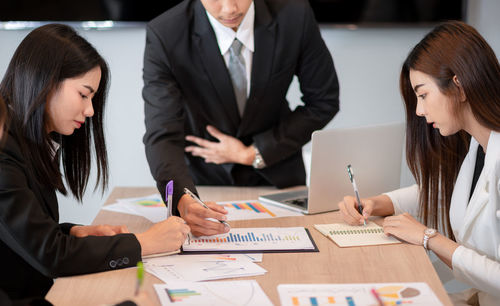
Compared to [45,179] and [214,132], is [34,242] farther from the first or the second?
[214,132]

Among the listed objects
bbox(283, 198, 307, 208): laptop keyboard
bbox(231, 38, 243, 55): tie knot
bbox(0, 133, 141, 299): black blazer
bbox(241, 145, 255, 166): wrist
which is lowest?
bbox(283, 198, 307, 208): laptop keyboard

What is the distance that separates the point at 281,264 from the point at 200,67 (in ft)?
3.21

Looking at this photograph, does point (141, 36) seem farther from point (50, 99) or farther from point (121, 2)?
point (50, 99)

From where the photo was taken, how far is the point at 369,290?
1281mm

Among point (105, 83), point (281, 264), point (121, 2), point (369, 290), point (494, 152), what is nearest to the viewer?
point (369, 290)

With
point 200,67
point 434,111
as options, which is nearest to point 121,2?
point 200,67

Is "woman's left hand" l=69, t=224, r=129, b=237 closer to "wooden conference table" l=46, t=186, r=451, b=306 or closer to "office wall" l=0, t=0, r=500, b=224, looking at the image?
"wooden conference table" l=46, t=186, r=451, b=306

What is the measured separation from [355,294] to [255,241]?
0.40 metres

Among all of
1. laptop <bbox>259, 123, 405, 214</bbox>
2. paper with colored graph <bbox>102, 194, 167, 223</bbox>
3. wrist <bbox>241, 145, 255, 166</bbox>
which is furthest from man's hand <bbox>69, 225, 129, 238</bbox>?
wrist <bbox>241, 145, 255, 166</bbox>

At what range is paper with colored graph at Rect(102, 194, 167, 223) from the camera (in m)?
1.91

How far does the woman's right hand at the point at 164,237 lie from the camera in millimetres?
1462

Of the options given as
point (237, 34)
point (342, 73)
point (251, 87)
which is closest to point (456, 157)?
point (251, 87)

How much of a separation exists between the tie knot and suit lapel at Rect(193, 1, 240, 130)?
61mm

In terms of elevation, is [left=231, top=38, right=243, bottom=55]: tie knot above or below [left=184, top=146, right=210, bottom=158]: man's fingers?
above
